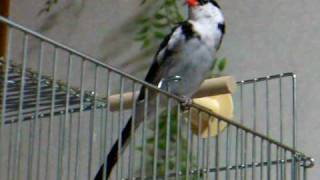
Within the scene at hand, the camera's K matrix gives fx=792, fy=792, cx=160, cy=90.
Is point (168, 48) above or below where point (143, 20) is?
below

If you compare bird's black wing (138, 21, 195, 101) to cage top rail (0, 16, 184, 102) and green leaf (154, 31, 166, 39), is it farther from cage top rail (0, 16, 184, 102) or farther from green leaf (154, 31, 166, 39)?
green leaf (154, 31, 166, 39)

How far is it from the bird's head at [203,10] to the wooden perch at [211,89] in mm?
93

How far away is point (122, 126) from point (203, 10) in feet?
0.60

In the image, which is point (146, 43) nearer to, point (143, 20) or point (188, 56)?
point (143, 20)

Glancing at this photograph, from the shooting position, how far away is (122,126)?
0.88 metres

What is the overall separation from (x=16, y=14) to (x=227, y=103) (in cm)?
72

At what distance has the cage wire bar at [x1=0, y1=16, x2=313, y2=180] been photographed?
635 mm

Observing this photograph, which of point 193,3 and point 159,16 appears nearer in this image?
point 193,3

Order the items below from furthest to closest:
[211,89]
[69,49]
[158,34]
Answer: [158,34] < [211,89] < [69,49]

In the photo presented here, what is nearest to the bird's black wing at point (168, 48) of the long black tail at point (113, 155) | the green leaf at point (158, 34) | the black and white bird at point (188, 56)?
the black and white bird at point (188, 56)

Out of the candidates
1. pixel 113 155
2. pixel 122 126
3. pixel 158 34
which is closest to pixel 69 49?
pixel 113 155

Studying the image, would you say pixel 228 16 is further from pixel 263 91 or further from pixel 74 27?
pixel 74 27

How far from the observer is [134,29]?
143 cm

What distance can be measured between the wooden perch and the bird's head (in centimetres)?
9
